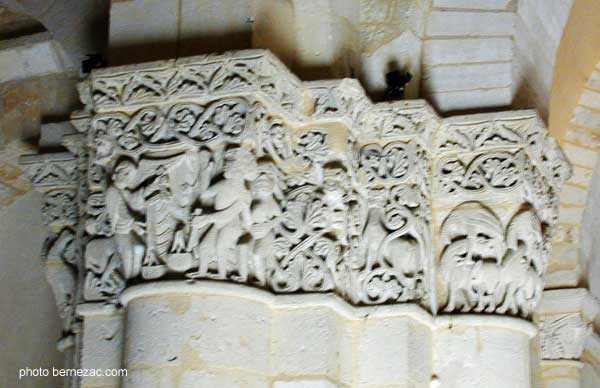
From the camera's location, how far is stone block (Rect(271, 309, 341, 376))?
13.2ft

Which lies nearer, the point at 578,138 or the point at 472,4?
the point at 472,4

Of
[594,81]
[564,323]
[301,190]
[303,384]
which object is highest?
[594,81]

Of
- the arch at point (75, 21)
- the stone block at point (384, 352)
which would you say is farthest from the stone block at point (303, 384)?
the arch at point (75, 21)

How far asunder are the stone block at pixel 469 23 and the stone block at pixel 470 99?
20 centimetres

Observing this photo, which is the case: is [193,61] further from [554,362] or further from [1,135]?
[554,362]

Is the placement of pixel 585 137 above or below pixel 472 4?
below

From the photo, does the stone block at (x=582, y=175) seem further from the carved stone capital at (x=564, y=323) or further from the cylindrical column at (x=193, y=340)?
the cylindrical column at (x=193, y=340)

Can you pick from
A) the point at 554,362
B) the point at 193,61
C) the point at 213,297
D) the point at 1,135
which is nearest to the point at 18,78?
the point at 1,135

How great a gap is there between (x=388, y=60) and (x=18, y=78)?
1541 mm

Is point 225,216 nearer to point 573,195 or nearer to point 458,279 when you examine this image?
point 458,279

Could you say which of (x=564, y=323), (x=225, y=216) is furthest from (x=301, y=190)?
(x=564, y=323)

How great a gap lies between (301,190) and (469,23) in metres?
0.91

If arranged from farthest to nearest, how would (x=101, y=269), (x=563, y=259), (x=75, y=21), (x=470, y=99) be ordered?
(x=563, y=259), (x=75, y=21), (x=470, y=99), (x=101, y=269)

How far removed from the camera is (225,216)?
4.00m
